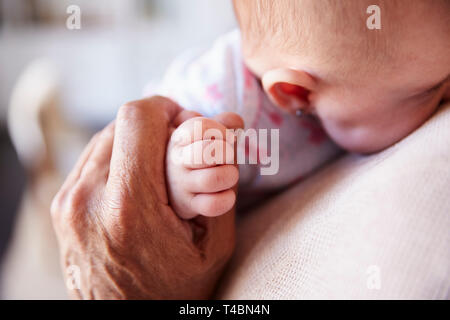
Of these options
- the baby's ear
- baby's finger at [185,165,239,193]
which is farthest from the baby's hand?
the baby's ear

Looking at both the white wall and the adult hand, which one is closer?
the adult hand

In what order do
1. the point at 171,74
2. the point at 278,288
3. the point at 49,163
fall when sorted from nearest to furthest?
the point at 278,288 → the point at 171,74 → the point at 49,163

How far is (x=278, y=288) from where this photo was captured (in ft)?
1.55

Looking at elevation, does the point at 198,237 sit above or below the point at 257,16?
below

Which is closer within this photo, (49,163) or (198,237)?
(198,237)

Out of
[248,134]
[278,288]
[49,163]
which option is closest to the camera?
[278,288]

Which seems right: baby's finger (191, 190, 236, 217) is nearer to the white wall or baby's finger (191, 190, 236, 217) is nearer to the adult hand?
the adult hand

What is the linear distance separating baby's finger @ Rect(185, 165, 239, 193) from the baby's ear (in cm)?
16

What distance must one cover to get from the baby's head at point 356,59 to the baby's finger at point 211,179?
158mm

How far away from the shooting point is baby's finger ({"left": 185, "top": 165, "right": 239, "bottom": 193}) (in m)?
0.47

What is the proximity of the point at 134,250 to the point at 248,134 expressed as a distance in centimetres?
25

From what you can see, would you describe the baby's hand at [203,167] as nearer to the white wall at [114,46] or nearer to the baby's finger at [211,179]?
the baby's finger at [211,179]
